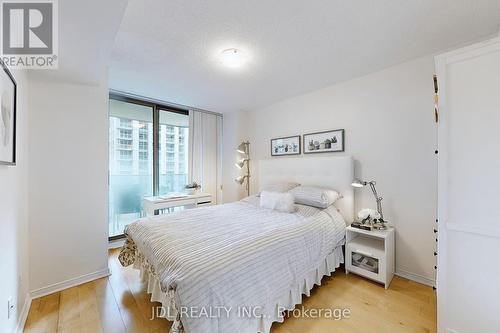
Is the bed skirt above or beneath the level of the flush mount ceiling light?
beneath

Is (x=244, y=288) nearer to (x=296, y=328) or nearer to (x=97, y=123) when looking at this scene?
(x=296, y=328)

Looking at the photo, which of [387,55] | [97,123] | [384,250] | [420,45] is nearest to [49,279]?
[97,123]

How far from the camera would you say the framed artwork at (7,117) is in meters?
1.23

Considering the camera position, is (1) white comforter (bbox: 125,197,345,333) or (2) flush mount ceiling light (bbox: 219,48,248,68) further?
(2) flush mount ceiling light (bbox: 219,48,248,68)

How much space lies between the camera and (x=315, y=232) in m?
2.06

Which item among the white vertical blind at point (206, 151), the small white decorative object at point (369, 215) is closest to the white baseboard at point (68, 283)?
the white vertical blind at point (206, 151)

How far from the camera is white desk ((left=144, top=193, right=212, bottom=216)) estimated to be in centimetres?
316

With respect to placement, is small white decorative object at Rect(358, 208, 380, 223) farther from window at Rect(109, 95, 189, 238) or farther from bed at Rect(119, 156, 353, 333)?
window at Rect(109, 95, 189, 238)

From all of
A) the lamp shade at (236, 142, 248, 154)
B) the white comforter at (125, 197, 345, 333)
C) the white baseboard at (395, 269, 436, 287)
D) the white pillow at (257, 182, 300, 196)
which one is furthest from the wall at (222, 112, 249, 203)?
the white baseboard at (395, 269, 436, 287)

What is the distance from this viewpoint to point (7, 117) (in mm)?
1360

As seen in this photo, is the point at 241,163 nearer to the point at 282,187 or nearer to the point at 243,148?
the point at 243,148

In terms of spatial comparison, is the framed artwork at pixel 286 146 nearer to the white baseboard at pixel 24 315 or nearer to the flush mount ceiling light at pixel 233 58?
the flush mount ceiling light at pixel 233 58

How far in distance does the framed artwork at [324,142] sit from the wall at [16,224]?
10.3 feet

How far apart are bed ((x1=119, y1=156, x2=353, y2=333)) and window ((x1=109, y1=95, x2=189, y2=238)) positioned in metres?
1.51
